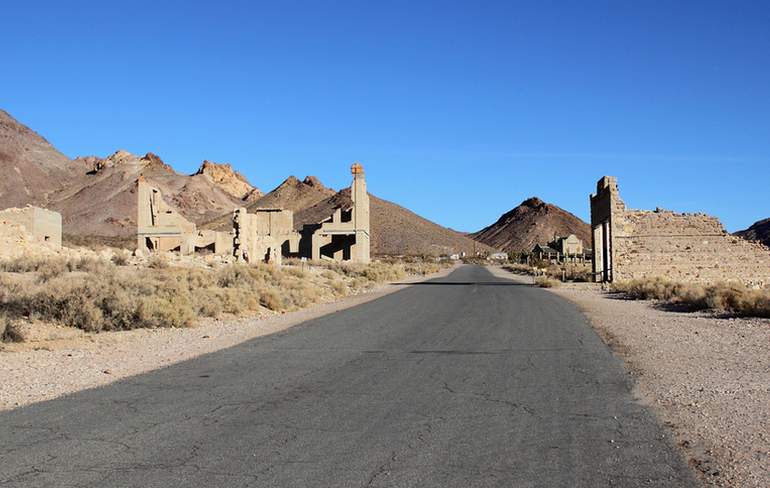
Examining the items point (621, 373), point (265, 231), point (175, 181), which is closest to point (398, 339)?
point (621, 373)

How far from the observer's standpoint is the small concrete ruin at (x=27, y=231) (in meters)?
35.4

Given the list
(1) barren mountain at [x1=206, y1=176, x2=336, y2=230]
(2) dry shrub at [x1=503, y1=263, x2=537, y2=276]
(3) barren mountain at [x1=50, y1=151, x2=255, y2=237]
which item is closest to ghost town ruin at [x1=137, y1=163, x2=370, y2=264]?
(2) dry shrub at [x1=503, y1=263, x2=537, y2=276]

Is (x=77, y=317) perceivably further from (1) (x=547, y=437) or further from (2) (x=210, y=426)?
(1) (x=547, y=437)

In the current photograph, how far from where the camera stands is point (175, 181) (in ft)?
585

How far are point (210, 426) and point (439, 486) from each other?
2.94 m

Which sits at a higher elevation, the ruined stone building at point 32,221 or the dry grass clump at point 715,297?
the ruined stone building at point 32,221

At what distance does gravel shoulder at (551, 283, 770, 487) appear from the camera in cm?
633

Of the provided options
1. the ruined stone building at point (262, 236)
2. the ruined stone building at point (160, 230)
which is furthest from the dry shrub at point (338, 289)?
the ruined stone building at point (160, 230)

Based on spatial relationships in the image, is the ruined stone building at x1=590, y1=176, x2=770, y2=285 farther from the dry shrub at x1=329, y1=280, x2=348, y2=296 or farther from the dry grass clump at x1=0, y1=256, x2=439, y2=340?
the dry grass clump at x1=0, y1=256, x2=439, y2=340

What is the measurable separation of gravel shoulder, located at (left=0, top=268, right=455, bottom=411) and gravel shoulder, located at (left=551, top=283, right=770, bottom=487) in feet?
24.9

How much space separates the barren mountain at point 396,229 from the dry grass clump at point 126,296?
324ft

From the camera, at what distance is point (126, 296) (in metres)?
18.5

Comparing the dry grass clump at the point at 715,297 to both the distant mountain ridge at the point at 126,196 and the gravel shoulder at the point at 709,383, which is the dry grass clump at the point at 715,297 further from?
the distant mountain ridge at the point at 126,196

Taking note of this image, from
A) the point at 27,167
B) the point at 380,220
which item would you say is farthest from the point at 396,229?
the point at 27,167
